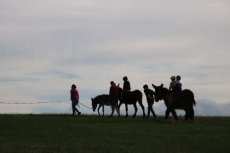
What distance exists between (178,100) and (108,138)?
9.47m

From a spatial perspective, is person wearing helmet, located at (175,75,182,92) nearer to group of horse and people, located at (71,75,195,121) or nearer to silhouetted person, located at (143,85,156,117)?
group of horse and people, located at (71,75,195,121)

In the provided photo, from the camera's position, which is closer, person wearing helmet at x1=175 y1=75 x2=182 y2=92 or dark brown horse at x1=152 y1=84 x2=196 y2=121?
dark brown horse at x1=152 y1=84 x2=196 y2=121

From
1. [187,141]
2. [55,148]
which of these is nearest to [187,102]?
[187,141]

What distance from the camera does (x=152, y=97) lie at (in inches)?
1208

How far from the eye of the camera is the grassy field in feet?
52.5

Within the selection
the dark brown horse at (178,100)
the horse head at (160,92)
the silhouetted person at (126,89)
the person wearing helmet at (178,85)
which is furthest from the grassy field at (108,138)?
the silhouetted person at (126,89)

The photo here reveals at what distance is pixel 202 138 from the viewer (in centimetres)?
1970

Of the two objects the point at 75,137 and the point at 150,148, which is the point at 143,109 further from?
the point at 150,148

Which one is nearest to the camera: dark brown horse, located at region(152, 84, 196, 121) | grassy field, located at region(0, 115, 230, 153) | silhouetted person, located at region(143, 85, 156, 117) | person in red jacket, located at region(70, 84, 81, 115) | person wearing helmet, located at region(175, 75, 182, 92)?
grassy field, located at region(0, 115, 230, 153)

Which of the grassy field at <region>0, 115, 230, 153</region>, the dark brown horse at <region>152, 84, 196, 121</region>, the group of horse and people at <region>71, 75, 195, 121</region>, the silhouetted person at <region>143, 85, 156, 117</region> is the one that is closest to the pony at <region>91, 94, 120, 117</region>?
the group of horse and people at <region>71, 75, 195, 121</region>

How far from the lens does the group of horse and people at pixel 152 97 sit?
27156 mm

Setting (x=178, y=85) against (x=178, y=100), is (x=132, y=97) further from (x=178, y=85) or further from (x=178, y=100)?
(x=178, y=100)

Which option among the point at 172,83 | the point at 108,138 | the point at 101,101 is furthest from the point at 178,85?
the point at 101,101

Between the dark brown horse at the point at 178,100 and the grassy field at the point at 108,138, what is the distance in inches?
127
